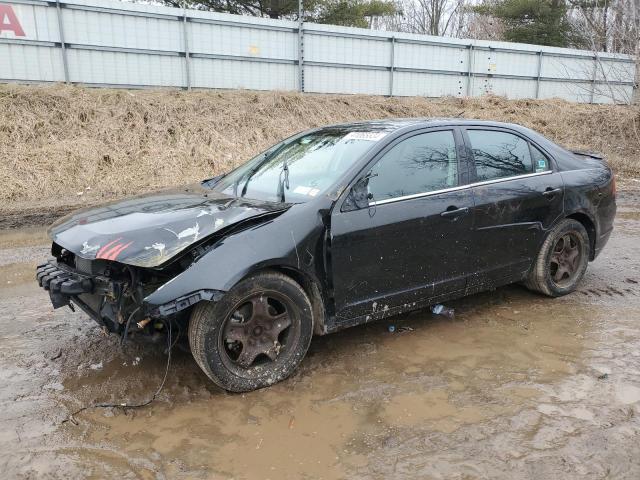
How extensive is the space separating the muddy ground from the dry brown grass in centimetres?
581

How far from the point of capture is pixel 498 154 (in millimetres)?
4410

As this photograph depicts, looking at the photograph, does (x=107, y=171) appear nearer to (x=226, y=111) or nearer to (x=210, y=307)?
(x=226, y=111)

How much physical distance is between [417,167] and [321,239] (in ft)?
3.43

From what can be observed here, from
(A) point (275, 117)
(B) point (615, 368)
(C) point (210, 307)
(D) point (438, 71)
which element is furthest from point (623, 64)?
(C) point (210, 307)

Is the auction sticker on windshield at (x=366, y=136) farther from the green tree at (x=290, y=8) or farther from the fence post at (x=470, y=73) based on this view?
the green tree at (x=290, y=8)

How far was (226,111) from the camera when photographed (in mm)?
12648

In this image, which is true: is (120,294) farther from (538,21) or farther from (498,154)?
(538,21)

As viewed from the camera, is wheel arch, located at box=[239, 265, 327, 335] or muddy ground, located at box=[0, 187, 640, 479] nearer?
muddy ground, located at box=[0, 187, 640, 479]

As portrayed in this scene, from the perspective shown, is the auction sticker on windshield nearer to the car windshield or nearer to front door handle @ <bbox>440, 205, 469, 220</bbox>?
the car windshield

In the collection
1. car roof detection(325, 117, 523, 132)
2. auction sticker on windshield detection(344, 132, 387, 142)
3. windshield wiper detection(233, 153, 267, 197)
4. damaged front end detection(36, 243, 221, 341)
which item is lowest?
damaged front end detection(36, 243, 221, 341)

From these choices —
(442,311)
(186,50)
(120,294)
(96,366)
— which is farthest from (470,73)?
(120,294)

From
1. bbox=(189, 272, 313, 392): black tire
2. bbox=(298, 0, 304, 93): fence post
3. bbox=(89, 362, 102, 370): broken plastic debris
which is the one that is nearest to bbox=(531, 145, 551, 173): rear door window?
bbox=(189, 272, 313, 392): black tire

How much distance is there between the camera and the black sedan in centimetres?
306

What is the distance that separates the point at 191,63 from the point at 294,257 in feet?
37.4
